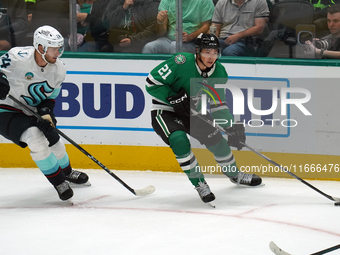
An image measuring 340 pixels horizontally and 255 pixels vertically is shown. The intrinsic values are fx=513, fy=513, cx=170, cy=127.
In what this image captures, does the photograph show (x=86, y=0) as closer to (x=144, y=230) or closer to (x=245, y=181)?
(x=245, y=181)

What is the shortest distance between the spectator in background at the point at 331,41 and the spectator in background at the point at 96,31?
1.72 metres

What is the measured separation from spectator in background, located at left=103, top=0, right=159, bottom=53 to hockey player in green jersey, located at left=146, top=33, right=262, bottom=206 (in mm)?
940

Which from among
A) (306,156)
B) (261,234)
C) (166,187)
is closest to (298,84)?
(306,156)

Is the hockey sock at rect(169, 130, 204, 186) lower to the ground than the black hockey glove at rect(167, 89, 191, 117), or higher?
lower

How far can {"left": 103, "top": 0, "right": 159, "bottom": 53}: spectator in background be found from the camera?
169 inches

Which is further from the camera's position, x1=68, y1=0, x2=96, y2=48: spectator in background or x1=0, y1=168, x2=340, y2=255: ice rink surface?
x1=68, y1=0, x2=96, y2=48: spectator in background

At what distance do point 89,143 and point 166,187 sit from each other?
897 millimetres

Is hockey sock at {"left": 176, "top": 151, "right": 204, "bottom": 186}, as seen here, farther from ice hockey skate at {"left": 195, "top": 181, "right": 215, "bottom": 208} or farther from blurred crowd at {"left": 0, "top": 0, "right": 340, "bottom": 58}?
blurred crowd at {"left": 0, "top": 0, "right": 340, "bottom": 58}

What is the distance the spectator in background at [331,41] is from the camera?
391 centimetres

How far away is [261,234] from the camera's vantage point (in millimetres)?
2787

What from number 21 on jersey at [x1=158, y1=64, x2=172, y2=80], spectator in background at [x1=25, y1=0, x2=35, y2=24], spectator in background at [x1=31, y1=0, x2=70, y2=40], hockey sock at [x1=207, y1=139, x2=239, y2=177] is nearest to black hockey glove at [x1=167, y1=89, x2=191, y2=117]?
number 21 on jersey at [x1=158, y1=64, x2=172, y2=80]

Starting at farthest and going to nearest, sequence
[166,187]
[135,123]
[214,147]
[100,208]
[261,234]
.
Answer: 1. [135,123]
2. [166,187]
3. [214,147]
4. [100,208]
5. [261,234]

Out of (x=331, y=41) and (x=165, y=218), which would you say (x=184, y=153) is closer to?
(x=165, y=218)

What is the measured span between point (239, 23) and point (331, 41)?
2.41 ft
